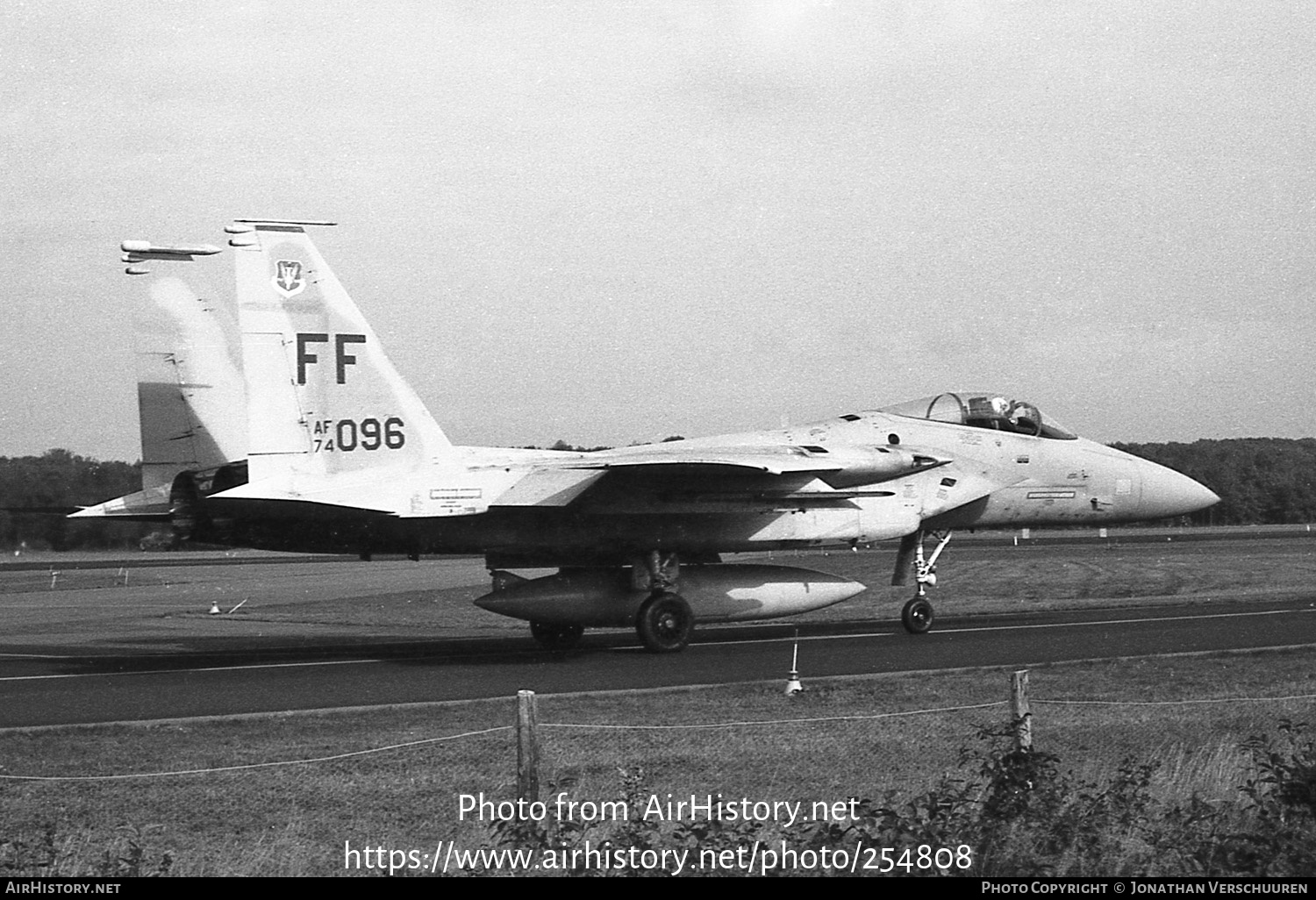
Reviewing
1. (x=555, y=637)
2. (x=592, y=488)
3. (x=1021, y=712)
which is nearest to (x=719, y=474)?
(x=592, y=488)

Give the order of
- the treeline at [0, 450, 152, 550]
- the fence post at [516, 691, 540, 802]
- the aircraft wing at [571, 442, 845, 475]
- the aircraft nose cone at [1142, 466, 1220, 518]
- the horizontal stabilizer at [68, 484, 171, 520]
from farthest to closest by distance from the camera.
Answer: the treeline at [0, 450, 152, 550] → the aircraft nose cone at [1142, 466, 1220, 518] → the horizontal stabilizer at [68, 484, 171, 520] → the aircraft wing at [571, 442, 845, 475] → the fence post at [516, 691, 540, 802]

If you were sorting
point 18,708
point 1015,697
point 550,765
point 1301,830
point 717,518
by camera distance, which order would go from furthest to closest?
point 717,518, point 18,708, point 550,765, point 1015,697, point 1301,830

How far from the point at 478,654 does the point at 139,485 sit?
27.3 ft

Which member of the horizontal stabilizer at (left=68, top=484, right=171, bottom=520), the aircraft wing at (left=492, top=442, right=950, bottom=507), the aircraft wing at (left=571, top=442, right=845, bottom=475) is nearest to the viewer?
the aircraft wing at (left=571, top=442, right=845, bottom=475)

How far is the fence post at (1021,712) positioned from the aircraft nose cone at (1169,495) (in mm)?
14465

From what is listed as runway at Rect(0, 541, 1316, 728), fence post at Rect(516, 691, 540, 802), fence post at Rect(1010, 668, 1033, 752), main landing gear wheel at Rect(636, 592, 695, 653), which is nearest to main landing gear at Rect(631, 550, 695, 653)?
main landing gear wheel at Rect(636, 592, 695, 653)

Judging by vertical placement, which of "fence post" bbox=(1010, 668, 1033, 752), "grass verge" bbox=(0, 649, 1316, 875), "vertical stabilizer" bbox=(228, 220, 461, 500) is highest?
"vertical stabilizer" bbox=(228, 220, 461, 500)

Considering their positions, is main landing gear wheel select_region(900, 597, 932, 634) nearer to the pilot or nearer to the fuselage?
the fuselage

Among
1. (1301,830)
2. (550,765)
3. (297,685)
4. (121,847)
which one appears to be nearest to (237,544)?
(297,685)

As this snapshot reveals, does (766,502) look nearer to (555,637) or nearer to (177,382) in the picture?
(555,637)

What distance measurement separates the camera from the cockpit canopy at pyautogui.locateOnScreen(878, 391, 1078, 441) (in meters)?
22.0

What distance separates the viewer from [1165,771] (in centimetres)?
977
